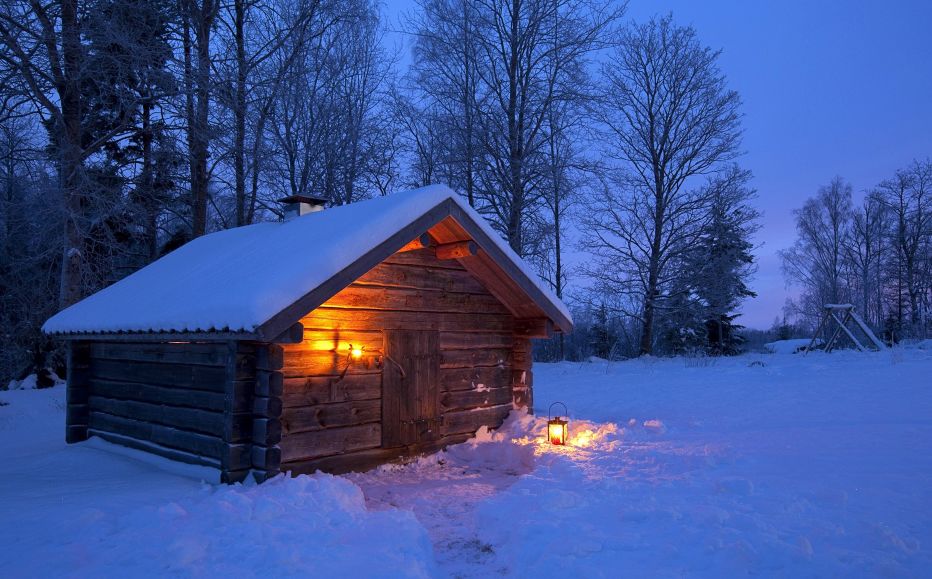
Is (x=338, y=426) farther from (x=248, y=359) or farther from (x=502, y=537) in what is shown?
(x=502, y=537)

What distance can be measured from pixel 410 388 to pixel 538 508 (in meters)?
3.12

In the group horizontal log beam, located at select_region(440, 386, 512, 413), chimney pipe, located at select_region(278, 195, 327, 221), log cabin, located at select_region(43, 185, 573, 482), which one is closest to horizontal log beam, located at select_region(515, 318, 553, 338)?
log cabin, located at select_region(43, 185, 573, 482)

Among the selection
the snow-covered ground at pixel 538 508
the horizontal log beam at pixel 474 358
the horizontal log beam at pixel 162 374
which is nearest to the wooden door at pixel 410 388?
the horizontal log beam at pixel 474 358

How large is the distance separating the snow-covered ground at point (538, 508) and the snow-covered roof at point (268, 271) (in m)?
1.85

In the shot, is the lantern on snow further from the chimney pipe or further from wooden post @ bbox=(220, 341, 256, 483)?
the chimney pipe

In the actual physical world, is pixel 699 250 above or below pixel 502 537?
above

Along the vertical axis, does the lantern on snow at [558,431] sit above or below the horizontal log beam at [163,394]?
below

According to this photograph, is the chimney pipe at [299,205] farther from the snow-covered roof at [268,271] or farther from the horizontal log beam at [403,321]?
the horizontal log beam at [403,321]

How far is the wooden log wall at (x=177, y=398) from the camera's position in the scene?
6805mm

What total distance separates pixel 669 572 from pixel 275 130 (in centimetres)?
2000

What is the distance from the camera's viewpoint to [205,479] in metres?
6.86

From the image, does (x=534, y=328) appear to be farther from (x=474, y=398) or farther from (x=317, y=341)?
(x=317, y=341)

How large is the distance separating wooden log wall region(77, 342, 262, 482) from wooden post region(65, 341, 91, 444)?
22mm

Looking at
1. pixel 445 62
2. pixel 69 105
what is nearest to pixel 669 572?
pixel 69 105
